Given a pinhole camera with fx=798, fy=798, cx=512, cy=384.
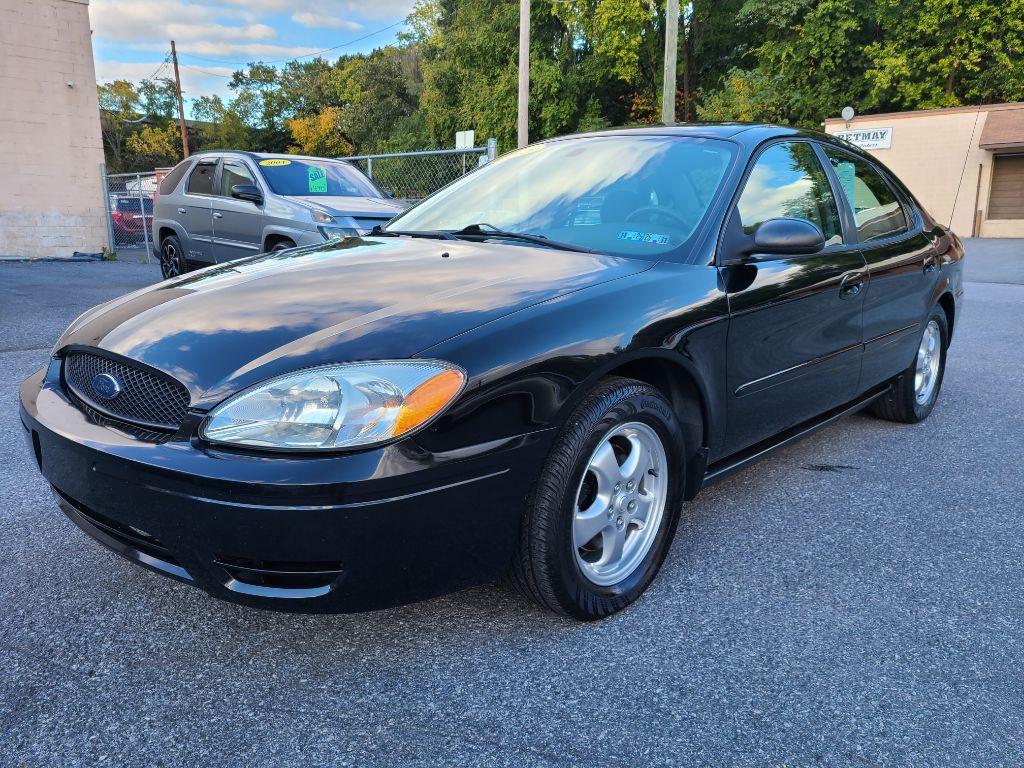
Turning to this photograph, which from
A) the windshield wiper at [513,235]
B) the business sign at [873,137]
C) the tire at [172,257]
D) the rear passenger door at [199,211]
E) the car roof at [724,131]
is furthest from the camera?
the business sign at [873,137]

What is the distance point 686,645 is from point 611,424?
2.17ft

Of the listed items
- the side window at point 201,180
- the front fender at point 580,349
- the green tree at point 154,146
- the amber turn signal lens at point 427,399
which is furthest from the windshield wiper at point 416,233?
the green tree at point 154,146

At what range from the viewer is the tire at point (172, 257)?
1031 cm

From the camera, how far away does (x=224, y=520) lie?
72.8 inches

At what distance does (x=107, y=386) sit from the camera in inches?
87.2

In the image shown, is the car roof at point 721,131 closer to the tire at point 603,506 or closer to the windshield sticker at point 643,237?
the windshield sticker at point 643,237

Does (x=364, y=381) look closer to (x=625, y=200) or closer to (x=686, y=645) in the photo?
(x=686, y=645)

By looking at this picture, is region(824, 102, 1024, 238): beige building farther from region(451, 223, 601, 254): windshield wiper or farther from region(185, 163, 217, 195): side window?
region(451, 223, 601, 254): windshield wiper

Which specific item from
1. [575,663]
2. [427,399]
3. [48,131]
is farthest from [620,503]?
[48,131]

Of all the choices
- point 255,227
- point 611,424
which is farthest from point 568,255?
point 255,227

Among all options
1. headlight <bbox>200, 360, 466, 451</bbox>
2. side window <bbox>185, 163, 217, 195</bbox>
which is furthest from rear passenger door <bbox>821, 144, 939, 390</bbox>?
side window <bbox>185, 163, 217, 195</bbox>

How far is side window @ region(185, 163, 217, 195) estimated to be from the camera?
9.80 m

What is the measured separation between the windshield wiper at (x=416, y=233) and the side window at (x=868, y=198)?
5.87 feet

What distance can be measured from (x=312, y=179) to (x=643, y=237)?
23.9 feet
